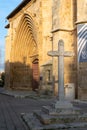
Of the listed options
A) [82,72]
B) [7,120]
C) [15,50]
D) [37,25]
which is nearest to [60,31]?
[82,72]

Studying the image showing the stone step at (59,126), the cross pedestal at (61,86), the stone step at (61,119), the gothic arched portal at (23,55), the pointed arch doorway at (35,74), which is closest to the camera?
the stone step at (59,126)

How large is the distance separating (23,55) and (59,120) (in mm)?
27455

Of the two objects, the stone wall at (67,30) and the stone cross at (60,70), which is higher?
the stone wall at (67,30)

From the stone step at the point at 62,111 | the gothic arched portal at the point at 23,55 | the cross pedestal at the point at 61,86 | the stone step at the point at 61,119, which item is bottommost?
the stone step at the point at 61,119

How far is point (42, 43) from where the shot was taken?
27016mm

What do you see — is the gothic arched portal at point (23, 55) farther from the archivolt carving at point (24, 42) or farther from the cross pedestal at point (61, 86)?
the cross pedestal at point (61, 86)

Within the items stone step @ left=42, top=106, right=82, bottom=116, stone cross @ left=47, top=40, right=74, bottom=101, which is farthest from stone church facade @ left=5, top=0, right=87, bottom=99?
stone step @ left=42, top=106, right=82, bottom=116

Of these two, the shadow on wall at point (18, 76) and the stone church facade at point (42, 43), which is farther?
the shadow on wall at point (18, 76)

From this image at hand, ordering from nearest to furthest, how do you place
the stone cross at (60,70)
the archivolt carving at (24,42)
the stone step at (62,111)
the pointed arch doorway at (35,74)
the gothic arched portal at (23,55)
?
the stone step at (62,111) → the stone cross at (60,70) → the pointed arch doorway at (35,74) → the archivolt carving at (24,42) → the gothic arched portal at (23,55)

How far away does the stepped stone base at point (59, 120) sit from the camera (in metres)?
9.27

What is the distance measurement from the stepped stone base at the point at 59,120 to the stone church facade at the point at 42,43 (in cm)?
1036

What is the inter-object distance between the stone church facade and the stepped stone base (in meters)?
10.4

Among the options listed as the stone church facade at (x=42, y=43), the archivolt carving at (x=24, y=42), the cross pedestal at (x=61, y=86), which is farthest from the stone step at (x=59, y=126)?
the archivolt carving at (x=24, y=42)

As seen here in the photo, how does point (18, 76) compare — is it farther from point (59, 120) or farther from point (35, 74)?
point (59, 120)
